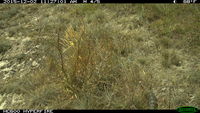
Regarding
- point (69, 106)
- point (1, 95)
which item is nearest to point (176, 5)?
point (69, 106)

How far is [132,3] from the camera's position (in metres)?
7.49

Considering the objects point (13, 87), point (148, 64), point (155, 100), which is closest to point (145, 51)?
point (148, 64)

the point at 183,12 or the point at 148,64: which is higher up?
the point at 183,12

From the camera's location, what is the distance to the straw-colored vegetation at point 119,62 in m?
4.47

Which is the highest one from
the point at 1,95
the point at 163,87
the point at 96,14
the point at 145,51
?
the point at 96,14

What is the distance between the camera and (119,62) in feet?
16.7

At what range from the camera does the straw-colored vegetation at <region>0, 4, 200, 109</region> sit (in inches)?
176

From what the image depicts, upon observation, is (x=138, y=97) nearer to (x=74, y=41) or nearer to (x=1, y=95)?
(x=74, y=41)

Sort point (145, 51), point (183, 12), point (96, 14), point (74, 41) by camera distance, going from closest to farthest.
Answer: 1. point (74, 41)
2. point (145, 51)
3. point (183, 12)
4. point (96, 14)

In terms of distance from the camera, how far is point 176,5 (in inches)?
269

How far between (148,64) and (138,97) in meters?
1.19

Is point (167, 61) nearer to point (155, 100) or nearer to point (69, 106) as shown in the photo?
point (155, 100)

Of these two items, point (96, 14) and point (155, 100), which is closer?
point (155, 100)

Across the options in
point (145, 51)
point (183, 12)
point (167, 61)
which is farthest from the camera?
point (183, 12)
